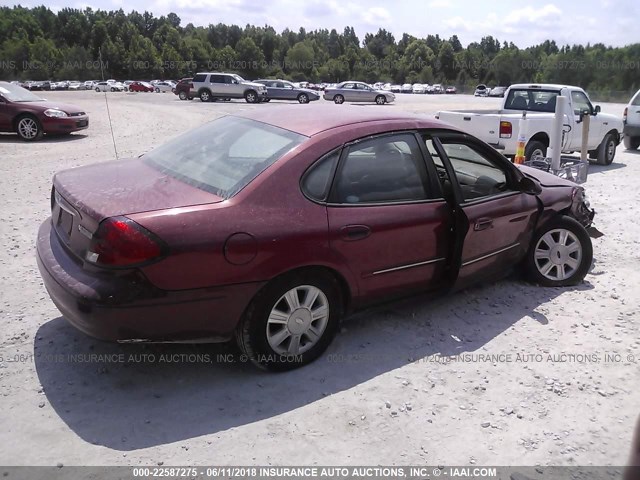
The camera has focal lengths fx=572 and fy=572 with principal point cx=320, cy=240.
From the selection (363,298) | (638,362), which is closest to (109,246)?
(363,298)

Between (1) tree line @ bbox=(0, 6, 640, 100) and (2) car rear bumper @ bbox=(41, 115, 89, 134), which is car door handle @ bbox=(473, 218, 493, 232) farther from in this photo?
(1) tree line @ bbox=(0, 6, 640, 100)

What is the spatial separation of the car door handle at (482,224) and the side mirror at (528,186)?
1.80 feet

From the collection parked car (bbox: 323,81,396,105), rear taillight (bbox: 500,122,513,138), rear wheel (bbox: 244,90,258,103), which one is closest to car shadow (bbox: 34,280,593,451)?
rear taillight (bbox: 500,122,513,138)

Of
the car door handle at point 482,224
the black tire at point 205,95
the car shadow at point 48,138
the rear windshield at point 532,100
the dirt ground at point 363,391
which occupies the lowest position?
the dirt ground at point 363,391

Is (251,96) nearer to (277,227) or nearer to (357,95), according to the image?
(357,95)

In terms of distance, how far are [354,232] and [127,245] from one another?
1.39 meters

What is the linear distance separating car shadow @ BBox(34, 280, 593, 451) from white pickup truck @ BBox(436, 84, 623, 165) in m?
6.05

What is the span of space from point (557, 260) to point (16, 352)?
14.5ft

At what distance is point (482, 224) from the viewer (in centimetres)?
438

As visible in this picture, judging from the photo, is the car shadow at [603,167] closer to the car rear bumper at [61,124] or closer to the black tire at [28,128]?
the car rear bumper at [61,124]

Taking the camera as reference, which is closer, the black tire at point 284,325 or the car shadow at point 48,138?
the black tire at point 284,325

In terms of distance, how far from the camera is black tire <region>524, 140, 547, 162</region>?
10423 millimetres

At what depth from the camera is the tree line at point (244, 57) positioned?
85.1m

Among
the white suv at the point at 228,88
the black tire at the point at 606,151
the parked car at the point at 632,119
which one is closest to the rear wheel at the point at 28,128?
the black tire at the point at 606,151
